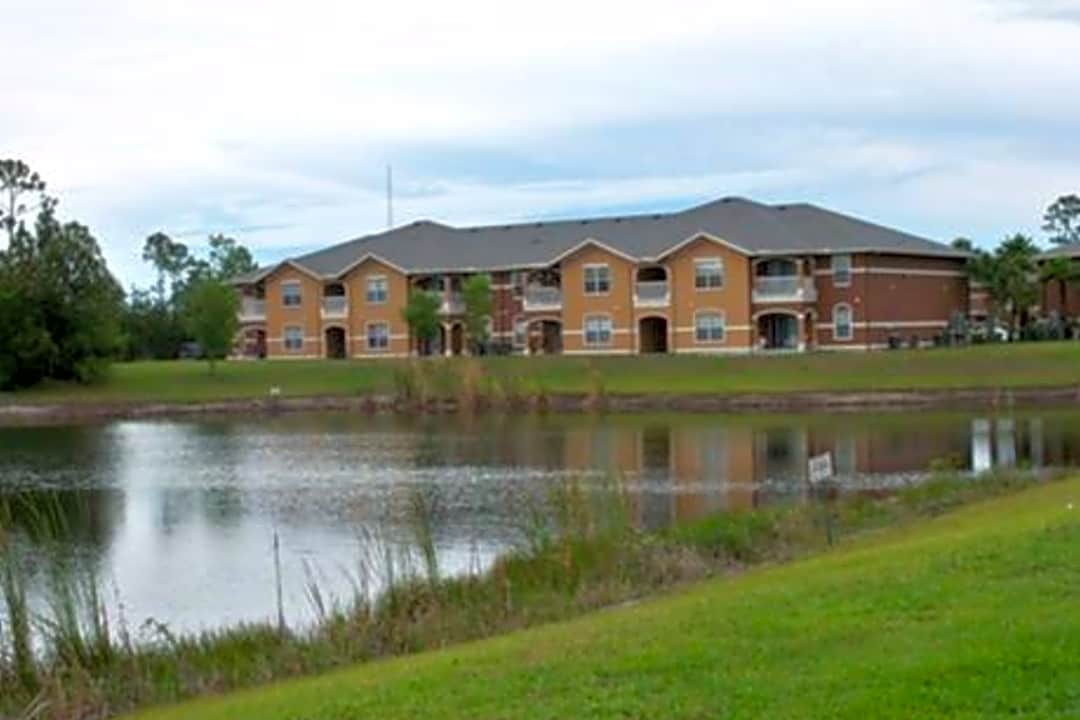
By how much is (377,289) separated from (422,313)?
6.90 meters

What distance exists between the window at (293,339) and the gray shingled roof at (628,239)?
12.5 ft

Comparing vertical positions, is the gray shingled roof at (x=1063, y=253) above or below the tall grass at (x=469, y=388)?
above

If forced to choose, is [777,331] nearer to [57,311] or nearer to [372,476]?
[57,311]

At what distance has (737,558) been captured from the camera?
902 inches

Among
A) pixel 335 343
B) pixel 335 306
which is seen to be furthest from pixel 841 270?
pixel 335 343

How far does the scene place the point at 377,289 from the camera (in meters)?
98.6

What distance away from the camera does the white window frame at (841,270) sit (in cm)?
8581

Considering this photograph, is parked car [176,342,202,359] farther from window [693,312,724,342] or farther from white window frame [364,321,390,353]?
window [693,312,724,342]

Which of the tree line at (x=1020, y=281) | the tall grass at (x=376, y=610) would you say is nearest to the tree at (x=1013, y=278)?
the tree line at (x=1020, y=281)

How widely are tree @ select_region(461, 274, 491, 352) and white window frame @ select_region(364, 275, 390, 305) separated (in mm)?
6505

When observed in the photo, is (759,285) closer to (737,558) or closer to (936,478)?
(936,478)

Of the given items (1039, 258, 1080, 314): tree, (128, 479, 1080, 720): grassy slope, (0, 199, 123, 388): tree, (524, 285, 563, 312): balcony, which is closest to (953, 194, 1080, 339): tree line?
(1039, 258, 1080, 314): tree

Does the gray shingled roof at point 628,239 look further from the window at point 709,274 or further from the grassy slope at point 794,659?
the grassy slope at point 794,659

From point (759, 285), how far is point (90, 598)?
72.0m
